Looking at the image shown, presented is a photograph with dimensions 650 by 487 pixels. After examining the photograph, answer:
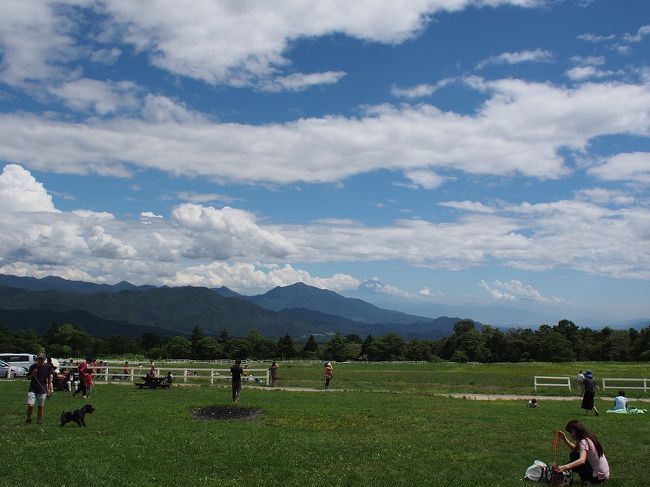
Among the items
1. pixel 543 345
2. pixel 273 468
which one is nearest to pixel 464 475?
pixel 273 468

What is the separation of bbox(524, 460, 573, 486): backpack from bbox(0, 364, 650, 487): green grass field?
398mm

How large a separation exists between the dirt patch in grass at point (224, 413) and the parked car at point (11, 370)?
25.2m

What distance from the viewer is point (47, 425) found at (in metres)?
18.0

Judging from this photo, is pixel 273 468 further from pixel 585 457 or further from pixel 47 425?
pixel 47 425

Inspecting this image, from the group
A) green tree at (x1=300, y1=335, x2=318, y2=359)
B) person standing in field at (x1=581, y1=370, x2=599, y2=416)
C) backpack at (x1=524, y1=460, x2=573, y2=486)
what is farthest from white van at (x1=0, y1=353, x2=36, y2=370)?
green tree at (x1=300, y1=335, x2=318, y2=359)

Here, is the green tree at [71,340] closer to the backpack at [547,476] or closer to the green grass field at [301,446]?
the green grass field at [301,446]

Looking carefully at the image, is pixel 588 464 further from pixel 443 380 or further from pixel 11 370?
pixel 443 380

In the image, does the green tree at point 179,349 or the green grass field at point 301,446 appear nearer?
the green grass field at point 301,446

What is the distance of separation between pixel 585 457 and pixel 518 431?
6913mm

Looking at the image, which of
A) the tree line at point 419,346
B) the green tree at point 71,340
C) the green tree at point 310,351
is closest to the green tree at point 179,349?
the tree line at point 419,346

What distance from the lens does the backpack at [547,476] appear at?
11477 millimetres

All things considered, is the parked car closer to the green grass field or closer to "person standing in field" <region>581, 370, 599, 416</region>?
the green grass field

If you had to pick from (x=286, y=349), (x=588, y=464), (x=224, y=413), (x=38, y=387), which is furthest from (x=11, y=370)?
(x=286, y=349)

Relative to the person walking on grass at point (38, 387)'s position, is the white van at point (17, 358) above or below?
below
